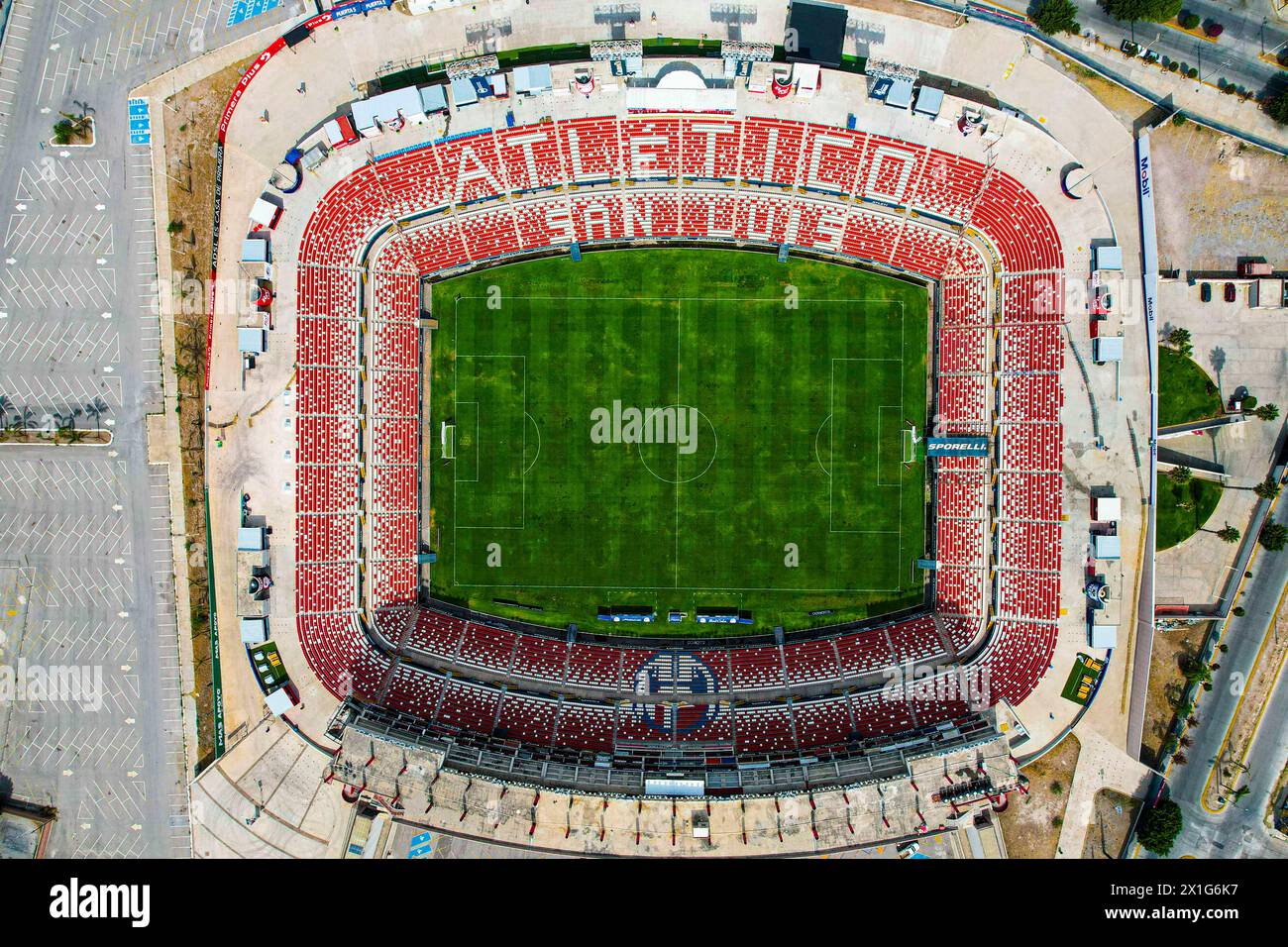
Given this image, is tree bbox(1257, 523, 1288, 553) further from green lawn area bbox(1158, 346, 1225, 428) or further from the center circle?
the center circle

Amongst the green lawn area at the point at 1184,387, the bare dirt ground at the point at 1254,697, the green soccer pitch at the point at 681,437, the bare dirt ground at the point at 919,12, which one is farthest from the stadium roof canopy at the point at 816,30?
the bare dirt ground at the point at 1254,697

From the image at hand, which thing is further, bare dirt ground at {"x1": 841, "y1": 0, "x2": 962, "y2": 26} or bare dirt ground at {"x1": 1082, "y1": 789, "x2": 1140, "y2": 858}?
bare dirt ground at {"x1": 1082, "y1": 789, "x2": 1140, "y2": 858}

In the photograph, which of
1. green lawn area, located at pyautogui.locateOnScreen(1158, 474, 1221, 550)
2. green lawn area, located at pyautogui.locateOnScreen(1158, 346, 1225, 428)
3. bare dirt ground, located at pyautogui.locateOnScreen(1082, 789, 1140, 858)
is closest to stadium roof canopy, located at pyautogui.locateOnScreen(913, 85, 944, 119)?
green lawn area, located at pyautogui.locateOnScreen(1158, 346, 1225, 428)

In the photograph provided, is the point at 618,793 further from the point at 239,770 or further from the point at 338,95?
the point at 338,95

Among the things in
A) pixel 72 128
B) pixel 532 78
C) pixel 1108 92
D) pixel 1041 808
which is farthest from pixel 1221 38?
pixel 72 128

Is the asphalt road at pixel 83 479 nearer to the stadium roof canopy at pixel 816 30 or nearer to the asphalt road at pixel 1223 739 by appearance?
the stadium roof canopy at pixel 816 30
